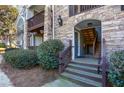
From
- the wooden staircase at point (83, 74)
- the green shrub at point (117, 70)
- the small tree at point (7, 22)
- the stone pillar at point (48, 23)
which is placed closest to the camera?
the green shrub at point (117, 70)

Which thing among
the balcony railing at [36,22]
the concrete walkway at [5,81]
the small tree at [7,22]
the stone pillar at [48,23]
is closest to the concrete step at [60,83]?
the concrete walkway at [5,81]

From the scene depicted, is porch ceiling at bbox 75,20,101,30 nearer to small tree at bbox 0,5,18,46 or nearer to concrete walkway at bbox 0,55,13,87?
concrete walkway at bbox 0,55,13,87

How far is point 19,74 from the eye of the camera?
24.5 ft

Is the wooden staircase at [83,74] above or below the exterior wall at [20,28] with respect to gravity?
below

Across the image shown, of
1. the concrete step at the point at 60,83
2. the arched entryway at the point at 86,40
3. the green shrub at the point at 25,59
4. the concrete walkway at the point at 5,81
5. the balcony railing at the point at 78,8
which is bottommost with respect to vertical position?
the concrete walkway at the point at 5,81

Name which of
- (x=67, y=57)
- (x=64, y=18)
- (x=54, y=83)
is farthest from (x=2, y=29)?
(x=54, y=83)

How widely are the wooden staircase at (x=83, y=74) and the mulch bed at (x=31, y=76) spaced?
0.53 metres

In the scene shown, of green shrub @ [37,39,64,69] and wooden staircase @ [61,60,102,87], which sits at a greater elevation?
green shrub @ [37,39,64,69]

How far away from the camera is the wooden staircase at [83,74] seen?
5.32 metres

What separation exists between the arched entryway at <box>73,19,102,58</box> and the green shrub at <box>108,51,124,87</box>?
10.4 feet

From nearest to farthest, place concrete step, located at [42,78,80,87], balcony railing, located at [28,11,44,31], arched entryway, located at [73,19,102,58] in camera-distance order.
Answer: concrete step, located at [42,78,80,87]
arched entryway, located at [73,19,102,58]
balcony railing, located at [28,11,44,31]

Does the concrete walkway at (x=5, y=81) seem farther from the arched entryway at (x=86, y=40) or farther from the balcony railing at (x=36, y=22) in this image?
the balcony railing at (x=36, y=22)

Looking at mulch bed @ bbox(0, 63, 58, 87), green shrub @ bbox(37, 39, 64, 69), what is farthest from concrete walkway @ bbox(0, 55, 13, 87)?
green shrub @ bbox(37, 39, 64, 69)

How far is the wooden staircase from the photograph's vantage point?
5316mm
